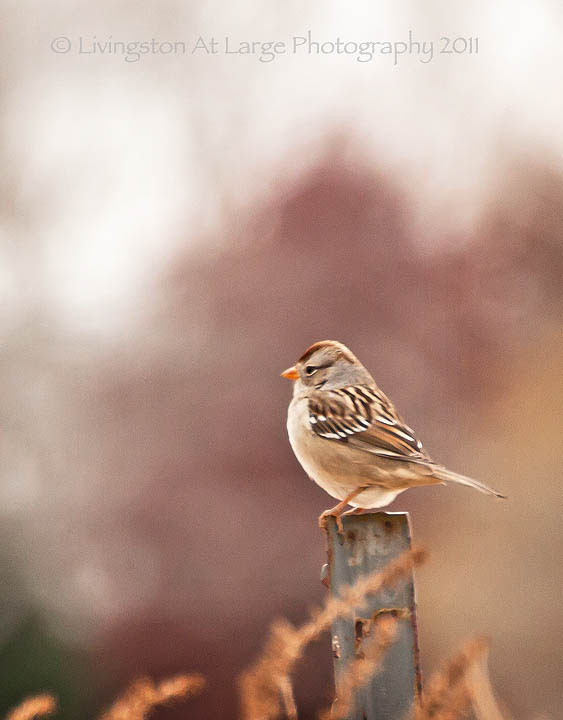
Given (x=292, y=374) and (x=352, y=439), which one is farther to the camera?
(x=292, y=374)

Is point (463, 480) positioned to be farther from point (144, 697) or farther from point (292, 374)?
point (144, 697)

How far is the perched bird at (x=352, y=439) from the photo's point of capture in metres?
3.47

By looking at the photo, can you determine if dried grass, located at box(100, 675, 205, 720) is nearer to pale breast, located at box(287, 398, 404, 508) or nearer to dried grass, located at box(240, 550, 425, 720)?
dried grass, located at box(240, 550, 425, 720)

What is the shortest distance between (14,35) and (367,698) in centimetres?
1026

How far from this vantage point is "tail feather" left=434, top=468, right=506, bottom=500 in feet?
9.64

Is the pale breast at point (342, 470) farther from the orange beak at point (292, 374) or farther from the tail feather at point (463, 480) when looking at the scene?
the orange beak at point (292, 374)

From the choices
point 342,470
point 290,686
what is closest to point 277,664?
point 290,686

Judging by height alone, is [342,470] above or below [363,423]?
below

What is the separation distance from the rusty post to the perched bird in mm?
813

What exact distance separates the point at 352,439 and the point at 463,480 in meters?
0.63

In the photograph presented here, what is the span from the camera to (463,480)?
3.04 meters

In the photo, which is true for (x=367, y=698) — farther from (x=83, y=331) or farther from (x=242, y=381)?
(x=83, y=331)

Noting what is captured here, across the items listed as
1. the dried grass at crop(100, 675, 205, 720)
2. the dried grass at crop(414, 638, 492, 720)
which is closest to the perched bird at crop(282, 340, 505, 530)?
the dried grass at crop(414, 638, 492, 720)

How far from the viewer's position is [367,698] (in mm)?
2383
